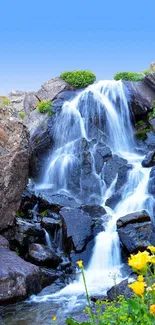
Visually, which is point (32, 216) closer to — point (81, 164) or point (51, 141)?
point (81, 164)

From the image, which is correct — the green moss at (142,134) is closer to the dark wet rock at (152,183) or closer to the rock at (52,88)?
the dark wet rock at (152,183)

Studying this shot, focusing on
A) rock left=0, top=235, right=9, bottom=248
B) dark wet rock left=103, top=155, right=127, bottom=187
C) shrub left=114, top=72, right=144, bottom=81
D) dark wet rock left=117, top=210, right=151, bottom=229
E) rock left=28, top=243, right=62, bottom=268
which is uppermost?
shrub left=114, top=72, right=144, bottom=81

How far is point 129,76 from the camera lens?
65.5 ft

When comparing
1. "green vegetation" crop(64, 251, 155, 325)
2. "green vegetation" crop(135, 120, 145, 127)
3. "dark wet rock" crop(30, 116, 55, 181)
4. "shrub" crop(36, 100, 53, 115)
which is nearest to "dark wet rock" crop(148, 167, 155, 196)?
"dark wet rock" crop(30, 116, 55, 181)

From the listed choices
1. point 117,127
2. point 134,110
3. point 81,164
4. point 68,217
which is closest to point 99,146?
point 81,164

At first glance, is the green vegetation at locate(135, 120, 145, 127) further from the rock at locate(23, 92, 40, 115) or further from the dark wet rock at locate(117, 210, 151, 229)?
the dark wet rock at locate(117, 210, 151, 229)

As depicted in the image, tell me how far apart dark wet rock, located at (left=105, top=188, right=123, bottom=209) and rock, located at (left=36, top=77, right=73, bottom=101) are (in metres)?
7.99

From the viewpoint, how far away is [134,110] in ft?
58.4

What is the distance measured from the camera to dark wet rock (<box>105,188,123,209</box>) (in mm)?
12438

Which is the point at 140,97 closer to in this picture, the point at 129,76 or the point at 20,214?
the point at 129,76

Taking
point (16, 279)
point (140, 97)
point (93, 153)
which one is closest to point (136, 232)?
point (16, 279)

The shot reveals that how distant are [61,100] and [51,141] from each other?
289 cm

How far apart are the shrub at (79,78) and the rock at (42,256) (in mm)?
11180

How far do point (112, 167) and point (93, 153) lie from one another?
3.72ft
